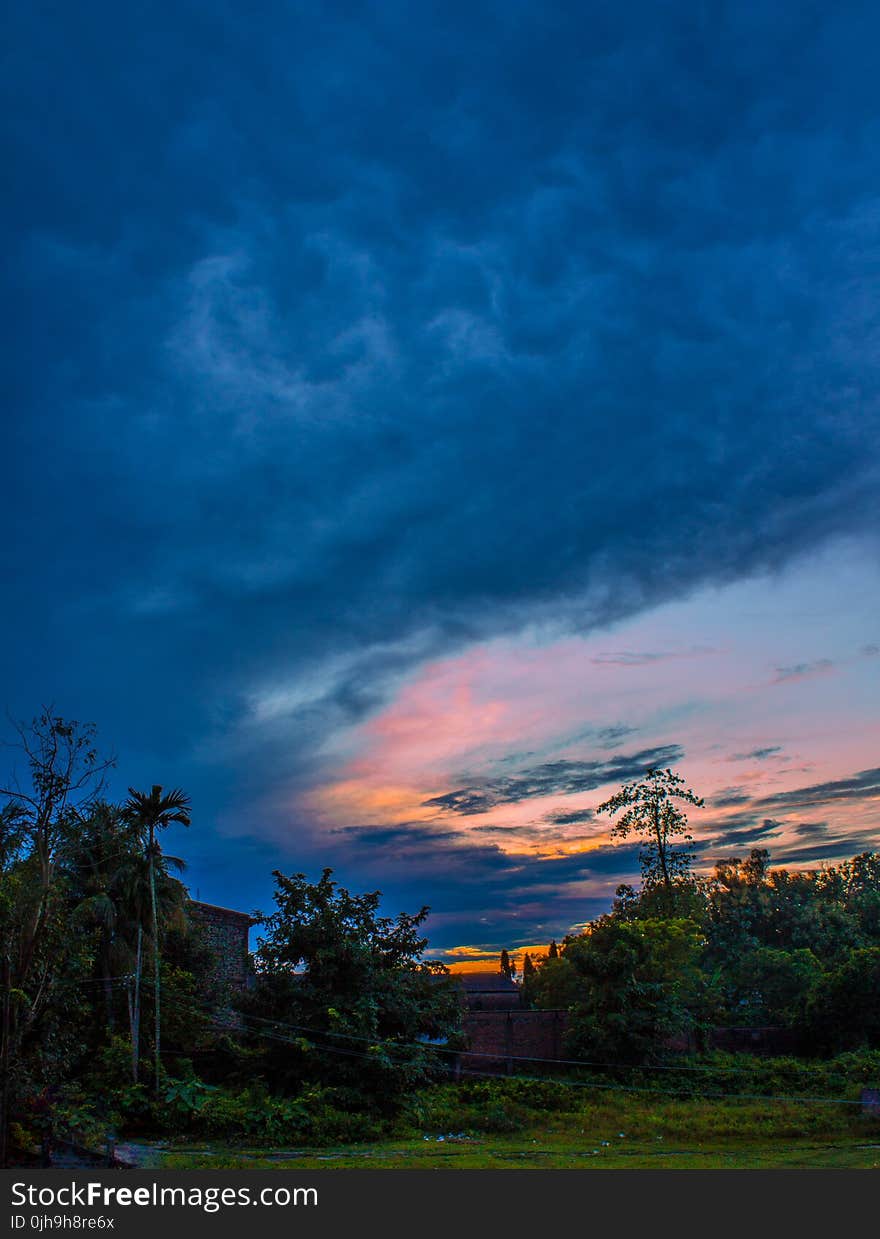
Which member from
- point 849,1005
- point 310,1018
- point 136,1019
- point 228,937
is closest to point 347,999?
point 310,1018

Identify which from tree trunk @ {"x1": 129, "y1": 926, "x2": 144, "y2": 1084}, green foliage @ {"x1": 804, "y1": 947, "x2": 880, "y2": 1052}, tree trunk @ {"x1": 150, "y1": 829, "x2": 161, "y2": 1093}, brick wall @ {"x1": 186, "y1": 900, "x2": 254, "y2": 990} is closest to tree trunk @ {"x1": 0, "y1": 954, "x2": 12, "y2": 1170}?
tree trunk @ {"x1": 129, "y1": 926, "x2": 144, "y2": 1084}

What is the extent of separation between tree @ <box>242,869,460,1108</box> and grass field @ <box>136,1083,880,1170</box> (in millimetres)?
2122

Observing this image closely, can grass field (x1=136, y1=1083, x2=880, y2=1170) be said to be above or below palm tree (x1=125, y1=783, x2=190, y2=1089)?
below

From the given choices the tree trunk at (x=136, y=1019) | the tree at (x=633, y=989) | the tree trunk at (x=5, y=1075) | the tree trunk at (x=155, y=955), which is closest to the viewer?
the tree trunk at (x=5, y=1075)

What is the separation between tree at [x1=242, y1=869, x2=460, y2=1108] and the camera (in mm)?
28859

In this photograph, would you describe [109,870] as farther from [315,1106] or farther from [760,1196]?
[760,1196]

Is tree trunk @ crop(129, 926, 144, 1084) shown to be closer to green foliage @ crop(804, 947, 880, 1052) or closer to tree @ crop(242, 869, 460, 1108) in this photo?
tree @ crop(242, 869, 460, 1108)

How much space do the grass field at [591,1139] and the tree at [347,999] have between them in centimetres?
212

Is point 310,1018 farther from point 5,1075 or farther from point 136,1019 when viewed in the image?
point 5,1075

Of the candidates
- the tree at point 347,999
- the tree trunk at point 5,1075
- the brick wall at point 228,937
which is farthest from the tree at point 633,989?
the tree trunk at point 5,1075

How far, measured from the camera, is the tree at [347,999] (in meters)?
28.9

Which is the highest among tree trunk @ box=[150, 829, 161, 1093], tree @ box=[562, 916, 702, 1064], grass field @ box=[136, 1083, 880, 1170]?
tree trunk @ box=[150, 829, 161, 1093]

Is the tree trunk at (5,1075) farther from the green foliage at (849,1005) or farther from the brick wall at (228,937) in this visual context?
the green foliage at (849,1005)

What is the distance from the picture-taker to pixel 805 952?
4425cm
